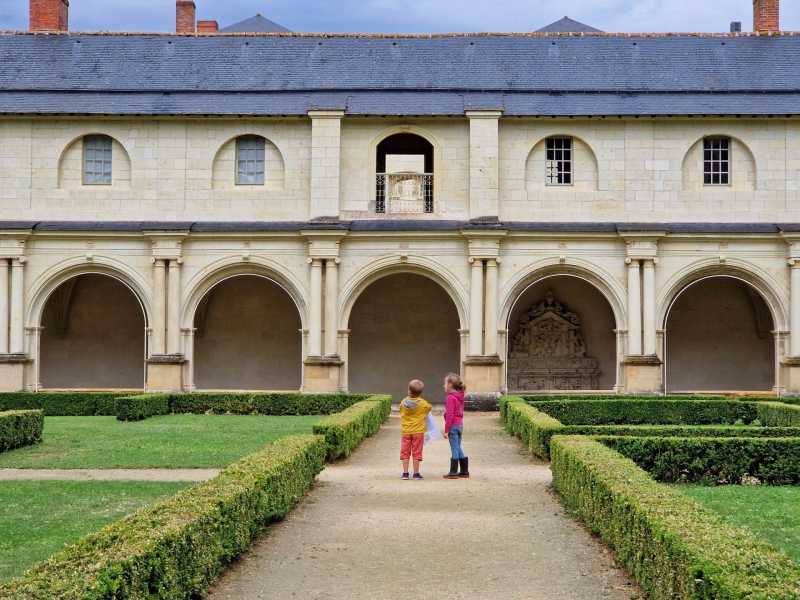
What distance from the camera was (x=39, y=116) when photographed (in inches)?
1109

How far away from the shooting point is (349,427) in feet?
52.3

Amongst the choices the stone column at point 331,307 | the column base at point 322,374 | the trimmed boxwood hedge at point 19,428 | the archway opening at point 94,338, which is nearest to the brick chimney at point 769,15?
the stone column at point 331,307

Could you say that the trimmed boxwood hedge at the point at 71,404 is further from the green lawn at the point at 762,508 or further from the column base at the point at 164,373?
the green lawn at the point at 762,508

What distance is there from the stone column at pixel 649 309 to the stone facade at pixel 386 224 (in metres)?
0.04

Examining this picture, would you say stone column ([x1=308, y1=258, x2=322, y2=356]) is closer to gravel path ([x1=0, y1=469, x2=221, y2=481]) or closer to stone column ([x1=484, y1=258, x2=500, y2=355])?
stone column ([x1=484, y1=258, x2=500, y2=355])

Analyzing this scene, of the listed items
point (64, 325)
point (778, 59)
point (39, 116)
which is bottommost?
point (64, 325)

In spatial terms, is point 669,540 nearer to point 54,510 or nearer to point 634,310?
point 54,510

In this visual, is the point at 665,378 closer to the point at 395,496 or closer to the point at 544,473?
the point at 544,473

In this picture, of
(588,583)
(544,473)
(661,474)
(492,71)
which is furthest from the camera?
(492,71)

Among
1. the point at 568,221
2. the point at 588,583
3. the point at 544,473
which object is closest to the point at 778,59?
the point at 568,221

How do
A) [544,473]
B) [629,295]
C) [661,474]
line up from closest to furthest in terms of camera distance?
[661,474] → [544,473] → [629,295]

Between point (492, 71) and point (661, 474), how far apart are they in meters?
18.3

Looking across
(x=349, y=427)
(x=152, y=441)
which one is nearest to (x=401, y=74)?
(x=152, y=441)

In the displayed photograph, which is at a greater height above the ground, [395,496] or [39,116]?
[39,116]
